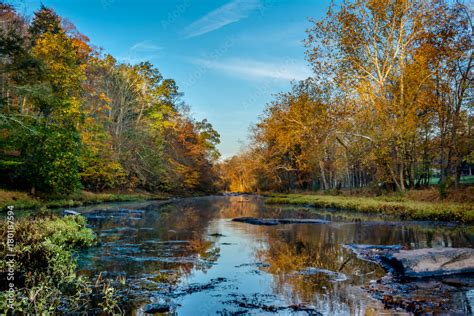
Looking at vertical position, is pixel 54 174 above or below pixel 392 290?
above

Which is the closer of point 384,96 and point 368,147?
point 384,96

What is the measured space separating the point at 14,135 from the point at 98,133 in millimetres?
10775

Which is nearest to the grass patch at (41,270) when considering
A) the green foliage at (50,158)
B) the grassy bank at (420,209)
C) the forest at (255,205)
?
the forest at (255,205)

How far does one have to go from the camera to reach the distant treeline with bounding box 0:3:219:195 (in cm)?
2300

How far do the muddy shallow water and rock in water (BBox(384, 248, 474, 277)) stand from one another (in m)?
0.52

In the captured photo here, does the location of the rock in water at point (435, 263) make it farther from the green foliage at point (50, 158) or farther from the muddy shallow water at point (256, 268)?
the green foliage at point (50, 158)

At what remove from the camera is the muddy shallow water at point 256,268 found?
5.84m

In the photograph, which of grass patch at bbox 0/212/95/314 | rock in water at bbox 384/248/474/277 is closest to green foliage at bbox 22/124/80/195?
grass patch at bbox 0/212/95/314

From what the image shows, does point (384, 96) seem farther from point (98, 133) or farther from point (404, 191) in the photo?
point (98, 133)

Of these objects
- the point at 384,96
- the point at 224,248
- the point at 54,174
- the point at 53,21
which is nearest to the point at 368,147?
the point at 384,96

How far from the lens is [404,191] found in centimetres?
2714

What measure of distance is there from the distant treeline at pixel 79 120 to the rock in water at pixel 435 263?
19.9 m

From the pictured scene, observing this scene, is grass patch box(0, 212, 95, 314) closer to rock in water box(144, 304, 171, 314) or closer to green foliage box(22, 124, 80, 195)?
rock in water box(144, 304, 171, 314)

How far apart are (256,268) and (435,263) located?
152 inches
